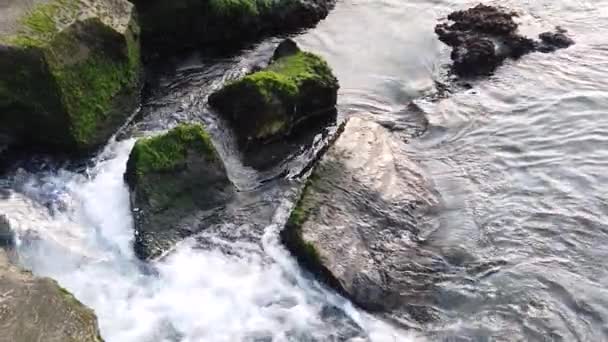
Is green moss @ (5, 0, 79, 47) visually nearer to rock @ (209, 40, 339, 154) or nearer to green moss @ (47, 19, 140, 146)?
green moss @ (47, 19, 140, 146)

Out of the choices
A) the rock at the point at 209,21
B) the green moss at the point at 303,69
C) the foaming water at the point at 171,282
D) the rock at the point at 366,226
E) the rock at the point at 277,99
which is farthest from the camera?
the rock at the point at 209,21

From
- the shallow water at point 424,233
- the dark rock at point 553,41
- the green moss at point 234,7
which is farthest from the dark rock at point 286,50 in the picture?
the dark rock at point 553,41

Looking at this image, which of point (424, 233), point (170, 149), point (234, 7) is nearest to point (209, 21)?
point (234, 7)

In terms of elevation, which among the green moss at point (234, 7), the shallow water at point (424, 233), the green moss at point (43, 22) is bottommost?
the shallow water at point (424, 233)

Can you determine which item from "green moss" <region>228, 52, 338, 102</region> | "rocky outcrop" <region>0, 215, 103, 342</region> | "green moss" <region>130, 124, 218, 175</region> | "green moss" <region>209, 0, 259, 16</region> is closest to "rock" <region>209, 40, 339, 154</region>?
"green moss" <region>228, 52, 338, 102</region>

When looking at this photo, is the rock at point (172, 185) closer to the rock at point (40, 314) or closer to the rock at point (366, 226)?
the rock at point (366, 226)

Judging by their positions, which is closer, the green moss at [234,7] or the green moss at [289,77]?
the green moss at [289,77]

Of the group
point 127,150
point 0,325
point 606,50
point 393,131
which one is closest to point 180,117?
point 127,150
